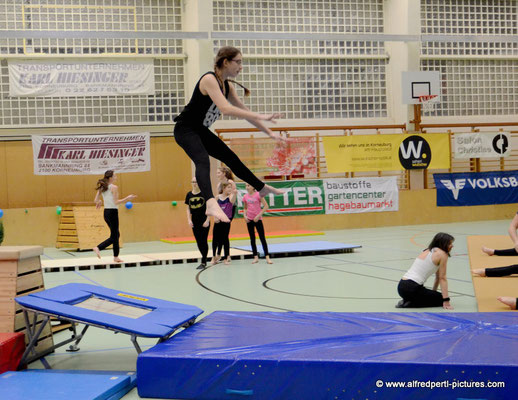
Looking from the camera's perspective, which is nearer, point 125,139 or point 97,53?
point 125,139

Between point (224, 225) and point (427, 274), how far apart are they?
4340mm

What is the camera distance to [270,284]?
848cm

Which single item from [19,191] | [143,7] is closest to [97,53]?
[143,7]

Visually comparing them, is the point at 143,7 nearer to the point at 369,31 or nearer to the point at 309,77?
the point at 309,77

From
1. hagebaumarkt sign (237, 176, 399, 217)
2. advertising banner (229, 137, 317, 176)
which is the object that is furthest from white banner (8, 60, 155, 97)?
hagebaumarkt sign (237, 176, 399, 217)

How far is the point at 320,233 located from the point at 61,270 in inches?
275

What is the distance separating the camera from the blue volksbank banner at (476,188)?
1738cm

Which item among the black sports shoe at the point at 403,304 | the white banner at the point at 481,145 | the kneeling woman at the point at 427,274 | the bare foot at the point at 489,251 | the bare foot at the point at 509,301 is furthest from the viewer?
the white banner at the point at 481,145

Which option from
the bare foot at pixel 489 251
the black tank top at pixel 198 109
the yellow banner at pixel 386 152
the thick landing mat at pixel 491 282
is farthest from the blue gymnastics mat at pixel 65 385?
the yellow banner at pixel 386 152

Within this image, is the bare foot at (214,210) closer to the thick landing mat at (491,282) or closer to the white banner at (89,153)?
the thick landing mat at (491,282)

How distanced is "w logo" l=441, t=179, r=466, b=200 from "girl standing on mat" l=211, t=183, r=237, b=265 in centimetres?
864

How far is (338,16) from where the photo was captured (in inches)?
708

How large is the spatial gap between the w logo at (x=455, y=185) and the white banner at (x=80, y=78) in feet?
27.1

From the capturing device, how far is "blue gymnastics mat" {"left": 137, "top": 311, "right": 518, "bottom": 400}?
373 cm
